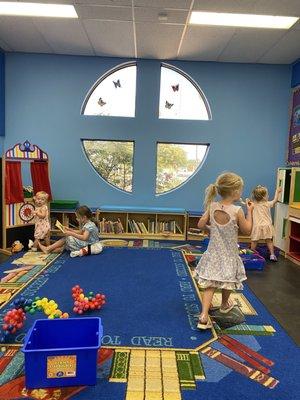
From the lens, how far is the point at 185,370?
6.92ft

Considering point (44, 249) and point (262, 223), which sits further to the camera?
point (262, 223)

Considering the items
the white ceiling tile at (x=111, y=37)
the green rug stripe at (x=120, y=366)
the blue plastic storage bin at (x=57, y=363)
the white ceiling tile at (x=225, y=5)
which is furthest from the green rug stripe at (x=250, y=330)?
the white ceiling tile at (x=111, y=37)

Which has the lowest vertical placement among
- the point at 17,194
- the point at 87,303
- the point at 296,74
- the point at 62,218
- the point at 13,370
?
the point at 13,370

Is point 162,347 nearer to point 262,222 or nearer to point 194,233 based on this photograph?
point 262,222

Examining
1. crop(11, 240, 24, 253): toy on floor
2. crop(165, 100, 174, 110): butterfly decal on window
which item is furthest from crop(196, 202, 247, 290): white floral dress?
crop(165, 100, 174, 110): butterfly decal on window

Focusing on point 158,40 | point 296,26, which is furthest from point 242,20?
point 158,40

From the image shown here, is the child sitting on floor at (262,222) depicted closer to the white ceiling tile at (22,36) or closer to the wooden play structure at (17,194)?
the wooden play structure at (17,194)

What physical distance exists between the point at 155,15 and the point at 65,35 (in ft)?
5.48

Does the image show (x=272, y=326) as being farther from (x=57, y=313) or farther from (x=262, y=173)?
(x=262, y=173)

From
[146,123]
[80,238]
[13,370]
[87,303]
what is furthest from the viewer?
[146,123]

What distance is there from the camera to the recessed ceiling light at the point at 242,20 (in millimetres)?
4473

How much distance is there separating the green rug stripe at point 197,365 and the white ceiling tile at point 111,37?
14.8ft

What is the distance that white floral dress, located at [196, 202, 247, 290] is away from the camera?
271cm

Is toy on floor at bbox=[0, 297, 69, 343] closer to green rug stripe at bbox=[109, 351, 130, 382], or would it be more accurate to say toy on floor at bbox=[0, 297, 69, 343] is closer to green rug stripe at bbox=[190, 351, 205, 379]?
green rug stripe at bbox=[109, 351, 130, 382]
